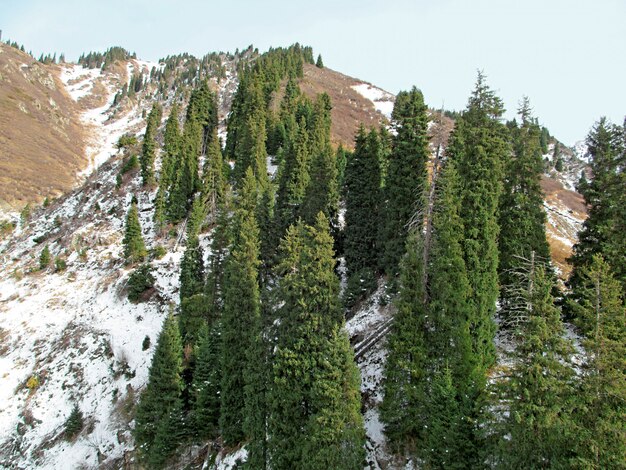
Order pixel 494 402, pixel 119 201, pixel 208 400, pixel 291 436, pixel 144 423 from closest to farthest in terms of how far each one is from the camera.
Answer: pixel 494 402
pixel 291 436
pixel 208 400
pixel 144 423
pixel 119 201

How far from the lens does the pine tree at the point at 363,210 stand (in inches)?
1499

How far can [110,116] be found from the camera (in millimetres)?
188250

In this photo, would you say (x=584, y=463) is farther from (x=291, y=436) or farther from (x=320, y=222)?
(x=320, y=222)

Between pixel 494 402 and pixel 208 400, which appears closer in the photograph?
pixel 494 402

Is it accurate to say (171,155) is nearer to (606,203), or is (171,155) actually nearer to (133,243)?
(133,243)

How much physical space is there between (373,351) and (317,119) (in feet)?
147

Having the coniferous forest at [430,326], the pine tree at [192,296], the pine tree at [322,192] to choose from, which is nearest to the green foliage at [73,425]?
the coniferous forest at [430,326]

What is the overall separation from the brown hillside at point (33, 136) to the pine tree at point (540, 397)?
361 feet

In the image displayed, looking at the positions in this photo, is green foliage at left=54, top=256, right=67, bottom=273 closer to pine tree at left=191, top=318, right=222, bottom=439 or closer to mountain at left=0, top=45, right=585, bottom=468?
mountain at left=0, top=45, right=585, bottom=468

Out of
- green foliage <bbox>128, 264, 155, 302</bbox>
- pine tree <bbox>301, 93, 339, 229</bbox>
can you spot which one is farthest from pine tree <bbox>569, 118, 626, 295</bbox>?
green foliage <bbox>128, 264, 155, 302</bbox>

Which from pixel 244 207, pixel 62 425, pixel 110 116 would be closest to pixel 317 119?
pixel 244 207

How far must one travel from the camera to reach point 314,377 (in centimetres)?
2127

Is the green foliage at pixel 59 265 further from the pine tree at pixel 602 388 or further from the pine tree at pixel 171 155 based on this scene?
the pine tree at pixel 602 388

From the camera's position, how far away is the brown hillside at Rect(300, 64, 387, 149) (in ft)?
336
